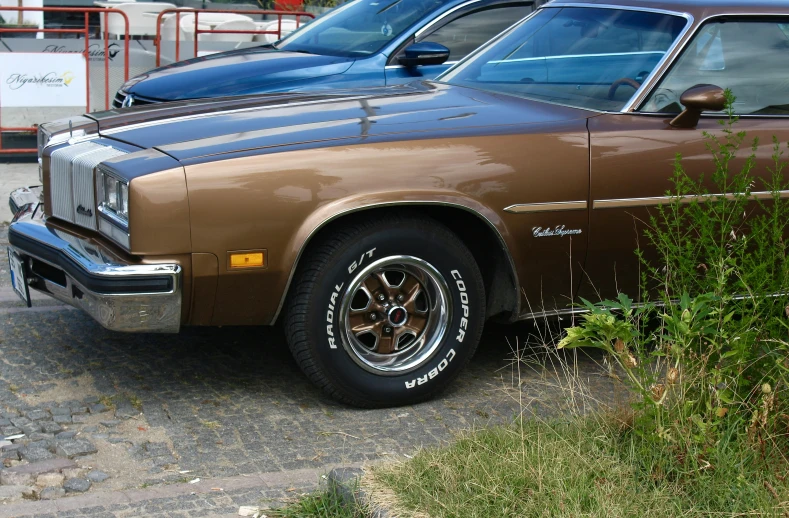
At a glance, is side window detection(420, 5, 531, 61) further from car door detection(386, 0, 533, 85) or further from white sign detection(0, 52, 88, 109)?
white sign detection(0, 52, 88, 109)

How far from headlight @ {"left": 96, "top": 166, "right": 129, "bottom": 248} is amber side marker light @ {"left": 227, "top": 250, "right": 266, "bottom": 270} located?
392 millimetres

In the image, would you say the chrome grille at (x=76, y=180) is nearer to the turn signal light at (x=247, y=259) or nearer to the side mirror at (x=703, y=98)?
the turn signal light at (x=247, y=259)

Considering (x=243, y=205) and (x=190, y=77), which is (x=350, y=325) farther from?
(x=190, y=77)

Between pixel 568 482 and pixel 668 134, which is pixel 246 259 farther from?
pixel 668 134

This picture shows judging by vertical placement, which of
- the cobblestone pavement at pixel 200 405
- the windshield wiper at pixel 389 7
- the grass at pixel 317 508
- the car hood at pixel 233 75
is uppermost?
the windshield wiper at pixel 389 7

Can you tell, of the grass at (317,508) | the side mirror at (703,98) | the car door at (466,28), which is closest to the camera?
the grass at (317,508)

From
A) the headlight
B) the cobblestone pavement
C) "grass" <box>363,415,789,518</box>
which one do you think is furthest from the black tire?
"grass" <box>363,415,789,518</box>

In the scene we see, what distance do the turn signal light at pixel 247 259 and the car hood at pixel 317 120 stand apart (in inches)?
15.1

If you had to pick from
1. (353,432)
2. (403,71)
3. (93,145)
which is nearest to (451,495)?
(353,432)

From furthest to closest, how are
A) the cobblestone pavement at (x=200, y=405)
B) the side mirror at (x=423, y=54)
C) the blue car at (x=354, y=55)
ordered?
the blue car at (x=354, y=55)
the side mirror at (x=423, y=54)
the cobblestone pavement at (x=200, y=405)

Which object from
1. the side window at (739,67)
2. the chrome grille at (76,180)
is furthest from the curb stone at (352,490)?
the side window at (739,67)

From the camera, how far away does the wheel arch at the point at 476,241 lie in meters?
4.09

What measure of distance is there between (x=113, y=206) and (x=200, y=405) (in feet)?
2.95

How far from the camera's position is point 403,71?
23.2 feet
